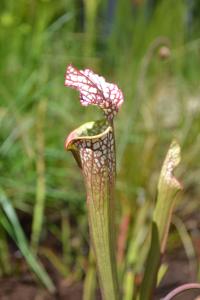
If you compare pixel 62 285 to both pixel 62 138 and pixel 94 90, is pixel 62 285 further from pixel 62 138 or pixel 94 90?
pixel 94 90

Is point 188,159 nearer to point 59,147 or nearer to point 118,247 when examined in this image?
point 59,147

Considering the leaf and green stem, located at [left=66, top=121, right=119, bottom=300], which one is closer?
green stem, located at [left=66, top=121, right=119, bottom=300]

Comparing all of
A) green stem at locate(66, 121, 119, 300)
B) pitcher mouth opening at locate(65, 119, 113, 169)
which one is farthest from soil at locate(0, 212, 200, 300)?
pitcher mouth opening at locate(65, 119, 113, 169)

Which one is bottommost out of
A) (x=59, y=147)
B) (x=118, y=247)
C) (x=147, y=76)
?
(x=118, y=247)

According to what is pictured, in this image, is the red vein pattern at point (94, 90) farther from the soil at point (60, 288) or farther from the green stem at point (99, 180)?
the soil at point (60, 288)

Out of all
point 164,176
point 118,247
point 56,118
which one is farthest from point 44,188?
point 164,176

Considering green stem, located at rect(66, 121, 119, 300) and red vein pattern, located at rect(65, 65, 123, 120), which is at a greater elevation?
red vein pattern, located at rect(65, 65, 123, 120)

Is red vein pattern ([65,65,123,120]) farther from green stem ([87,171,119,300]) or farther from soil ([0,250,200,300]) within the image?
soil ([0,250,200,300])
